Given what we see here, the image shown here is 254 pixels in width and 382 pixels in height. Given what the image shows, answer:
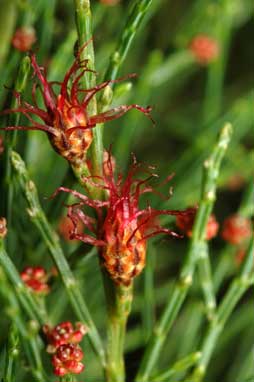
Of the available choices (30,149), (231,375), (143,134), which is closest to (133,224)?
(30,149)

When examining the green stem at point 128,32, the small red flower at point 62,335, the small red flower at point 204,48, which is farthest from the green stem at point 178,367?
the small red flower at point 204,48

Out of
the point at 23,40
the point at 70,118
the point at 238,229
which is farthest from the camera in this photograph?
the point at 238,229

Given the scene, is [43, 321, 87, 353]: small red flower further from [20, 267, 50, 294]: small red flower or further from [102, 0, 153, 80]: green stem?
[102, 0, 153, 80]: green stem

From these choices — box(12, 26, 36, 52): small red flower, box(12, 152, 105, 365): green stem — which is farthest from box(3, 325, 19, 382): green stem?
box(12, 26, 36, 52): small red flower

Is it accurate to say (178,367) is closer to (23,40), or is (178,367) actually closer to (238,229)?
(238,229)

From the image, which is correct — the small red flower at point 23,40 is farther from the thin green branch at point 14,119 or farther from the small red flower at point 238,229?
the small red flower at point 238,229

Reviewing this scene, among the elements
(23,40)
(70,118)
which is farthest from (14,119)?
(23,40)
